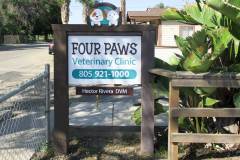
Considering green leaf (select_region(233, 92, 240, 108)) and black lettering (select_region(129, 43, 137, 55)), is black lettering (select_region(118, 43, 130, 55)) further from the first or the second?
green leaf (select_region(233, 92, 240, 108))

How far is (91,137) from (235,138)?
2.10 metres

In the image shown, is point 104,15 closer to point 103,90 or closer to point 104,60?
point 104,60

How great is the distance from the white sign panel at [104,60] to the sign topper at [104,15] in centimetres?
18

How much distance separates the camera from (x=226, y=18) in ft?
19.3

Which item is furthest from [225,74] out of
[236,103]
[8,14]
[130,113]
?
[8,14]

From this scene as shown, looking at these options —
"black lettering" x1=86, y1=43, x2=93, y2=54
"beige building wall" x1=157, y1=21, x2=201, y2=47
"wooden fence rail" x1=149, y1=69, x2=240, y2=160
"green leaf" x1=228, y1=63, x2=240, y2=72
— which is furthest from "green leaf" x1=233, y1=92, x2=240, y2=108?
"beige building wall" x1=157, y1=21, x2=201, y2=47

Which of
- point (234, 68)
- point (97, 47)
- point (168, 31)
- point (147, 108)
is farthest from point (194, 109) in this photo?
point (168, 31)

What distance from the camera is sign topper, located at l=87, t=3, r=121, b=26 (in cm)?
618

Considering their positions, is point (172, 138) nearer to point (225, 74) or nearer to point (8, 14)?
point (225, 74)

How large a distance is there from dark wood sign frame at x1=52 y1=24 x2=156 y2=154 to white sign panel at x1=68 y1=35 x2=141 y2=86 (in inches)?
3.0

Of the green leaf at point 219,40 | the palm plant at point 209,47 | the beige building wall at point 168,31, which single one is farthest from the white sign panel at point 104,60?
the beige building wall at point 168,31

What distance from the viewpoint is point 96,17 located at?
6.20 metres

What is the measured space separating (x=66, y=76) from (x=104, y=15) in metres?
0.89

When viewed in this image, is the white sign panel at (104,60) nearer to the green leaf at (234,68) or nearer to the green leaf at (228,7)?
the green leaf at (234,68)
